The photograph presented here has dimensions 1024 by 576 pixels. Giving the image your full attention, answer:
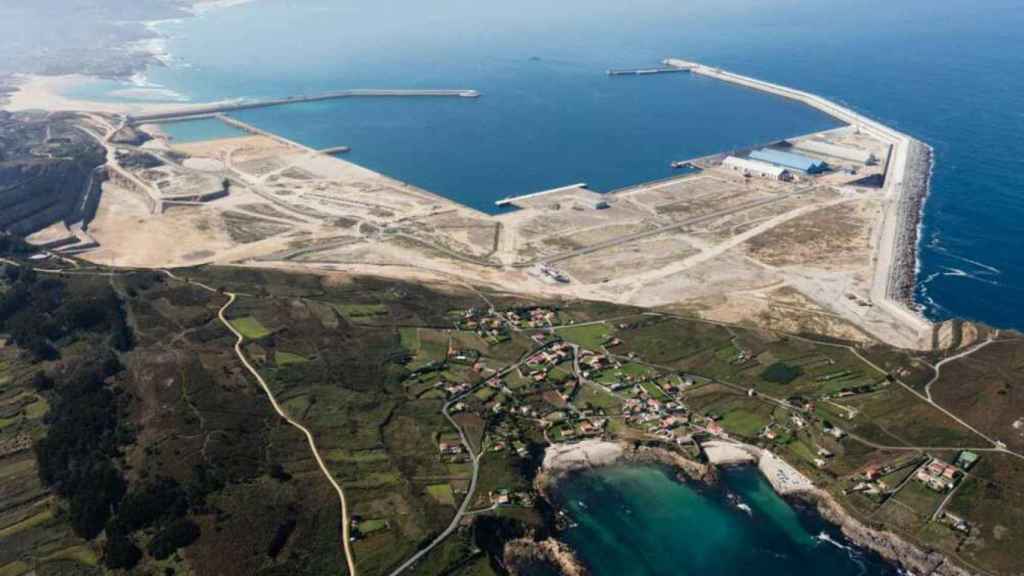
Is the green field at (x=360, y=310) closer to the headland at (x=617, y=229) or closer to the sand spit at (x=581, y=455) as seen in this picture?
the headland at (x=617, y=229)

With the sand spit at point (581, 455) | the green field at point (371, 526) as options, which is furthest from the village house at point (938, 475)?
the green field at point (371, 526)

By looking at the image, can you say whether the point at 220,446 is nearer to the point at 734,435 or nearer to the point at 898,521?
the point at 734,435

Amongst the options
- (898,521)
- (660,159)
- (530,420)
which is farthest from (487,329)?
(660,159)

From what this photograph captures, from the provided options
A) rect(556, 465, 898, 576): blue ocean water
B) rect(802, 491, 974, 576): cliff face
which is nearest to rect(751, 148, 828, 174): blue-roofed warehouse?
rect(556, 465, 898, 576): blue ocean water

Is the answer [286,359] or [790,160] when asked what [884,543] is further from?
[790,160]

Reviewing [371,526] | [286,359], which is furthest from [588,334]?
[371,526]

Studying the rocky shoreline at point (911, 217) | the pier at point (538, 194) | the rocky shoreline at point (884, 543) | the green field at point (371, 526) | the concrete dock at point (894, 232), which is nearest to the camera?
the rocky shoreline at point (884, 543)

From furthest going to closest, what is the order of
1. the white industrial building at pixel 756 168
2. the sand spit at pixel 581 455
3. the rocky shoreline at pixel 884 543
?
1. the white industrial building at pixel 756 168
2. the sand spit at pixel 581 455
3. the rocky shoreline at pixel 884 543

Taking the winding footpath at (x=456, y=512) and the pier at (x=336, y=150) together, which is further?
the pier at (x=336, y=150)
